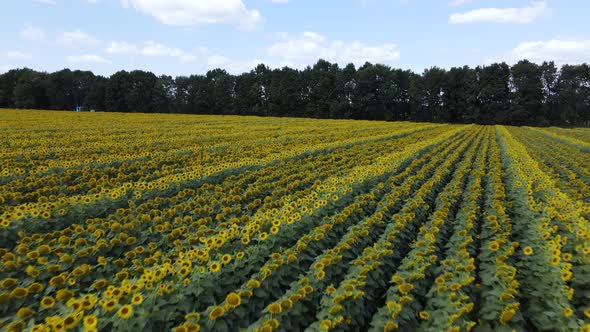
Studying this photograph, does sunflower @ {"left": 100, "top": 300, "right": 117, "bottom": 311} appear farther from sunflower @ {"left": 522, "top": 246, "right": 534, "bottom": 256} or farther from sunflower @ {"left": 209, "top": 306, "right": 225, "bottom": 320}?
sunflower @ {"left": 522, "top": 246, "right": 534, "bottom": 256}

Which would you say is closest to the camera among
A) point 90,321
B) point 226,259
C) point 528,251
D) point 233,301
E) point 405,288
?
point 90,321

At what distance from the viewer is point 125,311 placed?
282 cm

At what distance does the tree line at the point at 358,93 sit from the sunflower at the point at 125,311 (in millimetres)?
56867

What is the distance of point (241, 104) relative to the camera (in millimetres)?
62562

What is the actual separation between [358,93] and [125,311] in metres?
61.0

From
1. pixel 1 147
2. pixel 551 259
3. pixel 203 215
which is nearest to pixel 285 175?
pixel 203 215

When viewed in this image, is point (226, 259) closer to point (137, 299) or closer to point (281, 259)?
point (281, 259)

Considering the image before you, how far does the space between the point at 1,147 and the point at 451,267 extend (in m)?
13.5

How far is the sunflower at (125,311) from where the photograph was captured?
109 inches

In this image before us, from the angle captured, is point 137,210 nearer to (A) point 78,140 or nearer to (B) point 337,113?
(A) point 78,140

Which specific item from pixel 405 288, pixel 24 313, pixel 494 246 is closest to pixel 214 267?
pixel 24 313

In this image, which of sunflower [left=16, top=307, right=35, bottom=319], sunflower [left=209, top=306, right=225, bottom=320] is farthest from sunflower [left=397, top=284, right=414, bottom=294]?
sunflower [left=16, top=307, right=35, bottom=319]

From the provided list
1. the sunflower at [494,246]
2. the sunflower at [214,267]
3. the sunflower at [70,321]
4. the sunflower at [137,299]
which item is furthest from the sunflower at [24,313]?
the sunflower at [494,246]

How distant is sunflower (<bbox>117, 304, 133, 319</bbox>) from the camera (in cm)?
276
